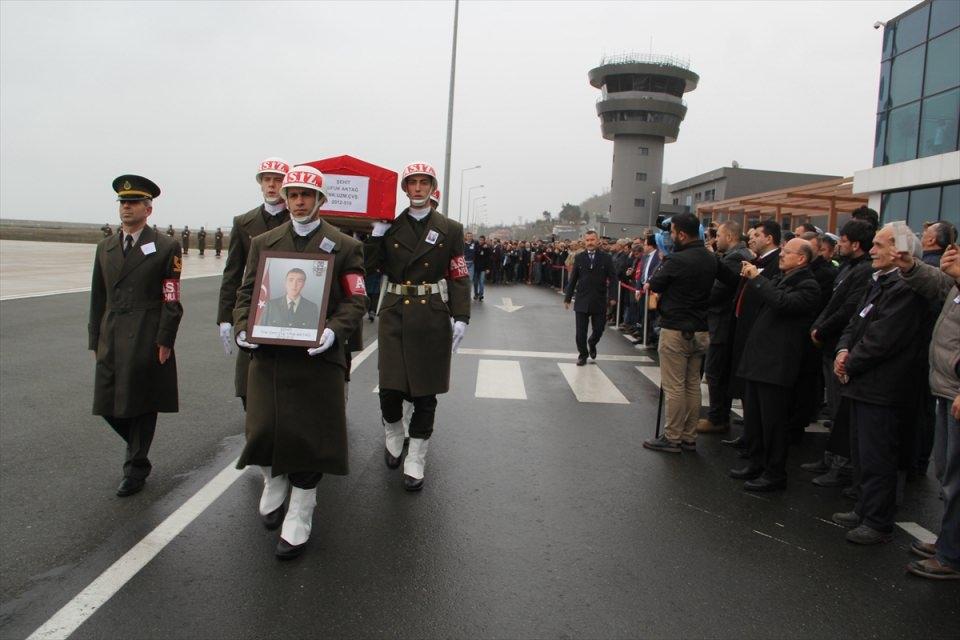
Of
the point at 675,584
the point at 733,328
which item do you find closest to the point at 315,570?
the point at 675,584

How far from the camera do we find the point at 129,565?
3.74m

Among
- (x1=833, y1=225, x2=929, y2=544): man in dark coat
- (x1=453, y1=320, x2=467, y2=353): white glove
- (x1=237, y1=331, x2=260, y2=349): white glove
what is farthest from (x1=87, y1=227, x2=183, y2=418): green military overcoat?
(x1=833, y1=225, x2=929, y2=544): man in dark coat

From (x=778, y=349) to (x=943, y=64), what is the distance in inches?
954

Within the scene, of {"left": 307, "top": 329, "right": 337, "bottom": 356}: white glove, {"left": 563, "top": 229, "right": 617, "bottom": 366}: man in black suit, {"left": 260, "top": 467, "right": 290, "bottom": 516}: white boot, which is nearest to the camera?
{"left": 307, "top": 329, "right": 337, "bottom": 356}: white glove

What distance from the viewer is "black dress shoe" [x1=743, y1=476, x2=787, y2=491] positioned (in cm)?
530

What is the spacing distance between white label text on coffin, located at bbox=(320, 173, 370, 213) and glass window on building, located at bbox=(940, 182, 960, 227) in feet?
70.3

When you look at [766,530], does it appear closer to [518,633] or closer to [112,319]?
[518,633]

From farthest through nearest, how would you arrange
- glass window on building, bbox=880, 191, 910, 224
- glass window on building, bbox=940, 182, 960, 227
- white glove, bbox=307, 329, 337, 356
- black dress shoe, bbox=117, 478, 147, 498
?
glass window on building, bbox=880, 191, 910, 224 < glass window on building, bbox=940, 182, 960, 227 < black dress shoe, bbox=117, 478, 147, 498 < white glove, bbox=307, 329, 337, 356

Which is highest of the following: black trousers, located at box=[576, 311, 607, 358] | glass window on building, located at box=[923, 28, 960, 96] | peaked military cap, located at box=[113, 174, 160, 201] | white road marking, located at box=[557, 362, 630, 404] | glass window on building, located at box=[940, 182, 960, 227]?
glass window on building, located at box=[923, 28, 960, 96]

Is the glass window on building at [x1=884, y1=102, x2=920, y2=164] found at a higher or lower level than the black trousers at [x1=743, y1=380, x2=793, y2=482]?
higher

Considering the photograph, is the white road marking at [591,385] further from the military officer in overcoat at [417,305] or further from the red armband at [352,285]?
the red armband at [352,285]

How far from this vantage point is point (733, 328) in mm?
7164

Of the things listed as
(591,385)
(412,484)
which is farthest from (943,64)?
(412,484)

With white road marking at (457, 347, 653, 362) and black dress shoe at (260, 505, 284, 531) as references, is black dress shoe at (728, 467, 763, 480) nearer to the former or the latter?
black dress shoe at (260, 505, 284, 531)
